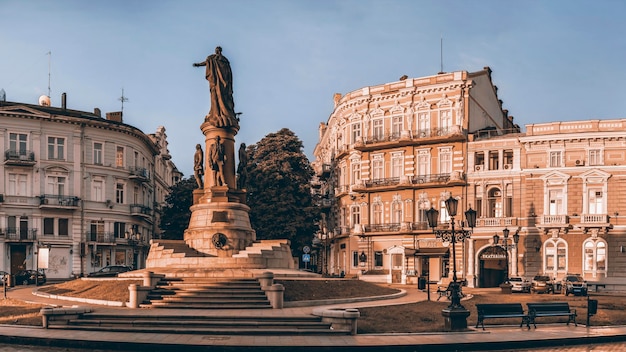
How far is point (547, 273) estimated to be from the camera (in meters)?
57.8

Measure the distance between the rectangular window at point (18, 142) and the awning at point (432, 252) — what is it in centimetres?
3477

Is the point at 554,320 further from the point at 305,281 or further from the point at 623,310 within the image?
the point at 305,281

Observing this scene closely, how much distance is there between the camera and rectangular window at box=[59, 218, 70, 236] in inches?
2509

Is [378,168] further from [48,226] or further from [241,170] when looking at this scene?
[48,226]

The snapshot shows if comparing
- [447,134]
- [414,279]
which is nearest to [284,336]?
[414,279]

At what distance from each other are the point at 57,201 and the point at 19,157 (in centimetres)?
488

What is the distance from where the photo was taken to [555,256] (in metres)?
58.0

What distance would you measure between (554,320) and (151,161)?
6025cm

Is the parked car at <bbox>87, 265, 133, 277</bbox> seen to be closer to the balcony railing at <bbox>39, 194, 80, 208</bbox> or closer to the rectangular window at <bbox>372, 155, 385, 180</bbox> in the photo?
the balcony railing at <bbox>39, 194, 80, 208</bbox>

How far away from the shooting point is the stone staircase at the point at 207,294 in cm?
2702

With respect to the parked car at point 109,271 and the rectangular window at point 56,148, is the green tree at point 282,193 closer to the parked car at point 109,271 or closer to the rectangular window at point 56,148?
the parked car at point 109,271

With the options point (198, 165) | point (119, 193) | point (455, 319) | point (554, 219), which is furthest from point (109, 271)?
point (554, 219)

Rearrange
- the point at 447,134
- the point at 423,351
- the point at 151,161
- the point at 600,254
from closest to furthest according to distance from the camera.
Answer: the point at 423,351 < the point at 600,254 < the point at 447,134 < the point at 151,161

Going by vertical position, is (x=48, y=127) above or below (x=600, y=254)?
above
